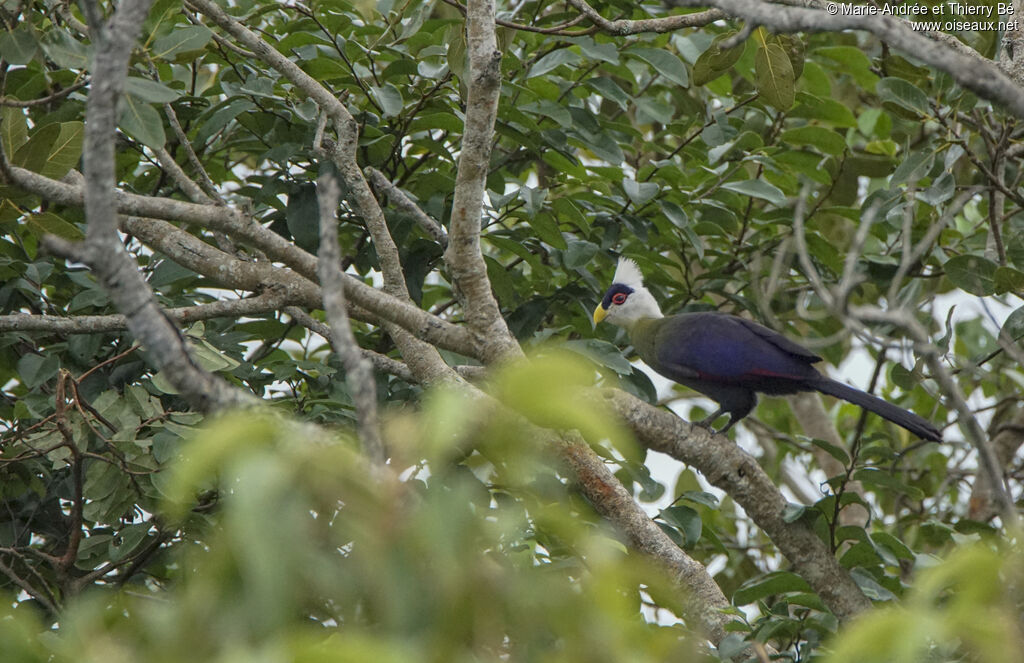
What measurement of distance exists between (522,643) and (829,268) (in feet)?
9.40

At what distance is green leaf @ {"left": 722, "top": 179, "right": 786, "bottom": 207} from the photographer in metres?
3.42

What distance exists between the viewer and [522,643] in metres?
1.12

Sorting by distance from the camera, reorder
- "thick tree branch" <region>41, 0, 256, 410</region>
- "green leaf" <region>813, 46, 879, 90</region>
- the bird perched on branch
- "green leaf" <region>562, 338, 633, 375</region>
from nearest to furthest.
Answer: "thick tree branch" <region>41, 0, 256, 410</region>, "green leaf" <region>562, 338, 633, 375</region>, "green leaf" <region>813, 46, 879, 90</region>, the bird perched on branch

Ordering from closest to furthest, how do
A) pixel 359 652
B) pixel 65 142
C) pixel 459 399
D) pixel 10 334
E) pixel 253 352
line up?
pixel 359 652 < pixel 459 399 < pixel 65 142 < pixel 10 334 < pixel 253 352

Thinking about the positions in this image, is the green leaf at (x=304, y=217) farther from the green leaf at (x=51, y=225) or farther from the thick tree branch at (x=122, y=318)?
the green leaf at (x=51, y=225)

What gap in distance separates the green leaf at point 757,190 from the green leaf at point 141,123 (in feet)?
6.25

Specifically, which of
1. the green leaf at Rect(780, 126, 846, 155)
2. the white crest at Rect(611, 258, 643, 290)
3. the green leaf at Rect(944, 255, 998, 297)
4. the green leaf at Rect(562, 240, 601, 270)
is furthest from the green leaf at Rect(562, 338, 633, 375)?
the white crest at Rect(611, 258, 643, 290)

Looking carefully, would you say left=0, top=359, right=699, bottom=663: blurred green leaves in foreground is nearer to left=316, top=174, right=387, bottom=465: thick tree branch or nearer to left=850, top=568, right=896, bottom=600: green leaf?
left=316, top=174, right=387, bottom=465: thick tree branch

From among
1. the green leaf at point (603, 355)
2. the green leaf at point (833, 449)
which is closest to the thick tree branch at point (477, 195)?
the green leaf at point (603, 355)

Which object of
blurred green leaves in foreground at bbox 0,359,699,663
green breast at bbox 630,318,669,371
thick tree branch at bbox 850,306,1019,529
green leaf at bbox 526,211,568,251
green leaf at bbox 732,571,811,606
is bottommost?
blurred green leaves in foreground at bbox 0,359,699,663

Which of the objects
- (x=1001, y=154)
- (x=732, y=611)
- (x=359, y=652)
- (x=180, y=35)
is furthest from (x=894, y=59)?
(x=359, y=652)

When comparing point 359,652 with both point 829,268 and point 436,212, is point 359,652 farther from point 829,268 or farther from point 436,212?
point 829,268

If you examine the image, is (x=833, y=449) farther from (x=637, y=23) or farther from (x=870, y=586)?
(x=637, y=23)

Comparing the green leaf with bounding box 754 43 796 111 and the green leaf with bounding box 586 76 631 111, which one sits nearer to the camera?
the green leaf with bounding box 754 43 796 111
